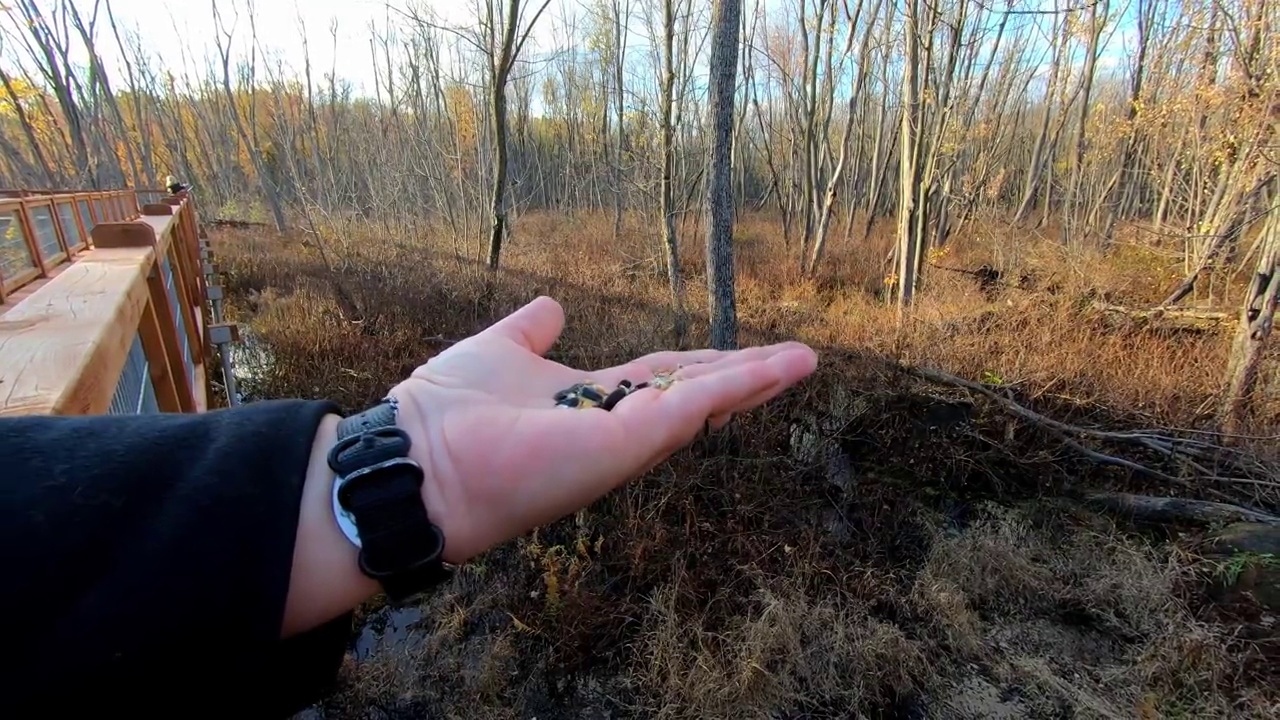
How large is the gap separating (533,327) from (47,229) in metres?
2.96

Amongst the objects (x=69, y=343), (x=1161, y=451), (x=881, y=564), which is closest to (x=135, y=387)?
(x=69, y=343)

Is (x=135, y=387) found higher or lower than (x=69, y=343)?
lower

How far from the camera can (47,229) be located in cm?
290

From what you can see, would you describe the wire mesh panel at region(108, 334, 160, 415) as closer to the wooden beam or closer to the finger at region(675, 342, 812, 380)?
the wooden beam

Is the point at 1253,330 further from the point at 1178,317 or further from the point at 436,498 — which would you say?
the point at 436,498

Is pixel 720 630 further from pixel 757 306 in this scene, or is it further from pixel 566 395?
pixel 757 306

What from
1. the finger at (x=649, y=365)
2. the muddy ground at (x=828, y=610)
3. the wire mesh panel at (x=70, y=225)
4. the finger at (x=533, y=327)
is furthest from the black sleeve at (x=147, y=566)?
the wire mesh panel at (x=70, y=225)

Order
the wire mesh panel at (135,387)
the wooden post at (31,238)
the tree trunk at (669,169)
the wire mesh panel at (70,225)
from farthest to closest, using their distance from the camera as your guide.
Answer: the tree trunk at (669,169) < the wire mesh panel at (70,225) < the wooden post at (31,238) < the wire mesh panel at (135,387)

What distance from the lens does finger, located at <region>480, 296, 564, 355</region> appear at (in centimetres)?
172

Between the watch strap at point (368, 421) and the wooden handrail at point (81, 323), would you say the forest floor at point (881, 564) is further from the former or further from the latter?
the watch strap at point (368, 421)

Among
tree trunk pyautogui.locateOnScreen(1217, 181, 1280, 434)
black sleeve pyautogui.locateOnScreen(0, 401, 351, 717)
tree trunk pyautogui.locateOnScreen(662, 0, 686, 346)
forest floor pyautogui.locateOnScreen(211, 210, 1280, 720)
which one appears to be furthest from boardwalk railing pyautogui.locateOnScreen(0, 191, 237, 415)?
tree trunk pyautogui.locateOnScreen(1217, 181, 1280, 434)

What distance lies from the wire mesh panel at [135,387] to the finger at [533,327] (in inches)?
40.8

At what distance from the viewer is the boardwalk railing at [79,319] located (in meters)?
1.03

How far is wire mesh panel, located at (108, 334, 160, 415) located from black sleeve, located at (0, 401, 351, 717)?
1178mm
